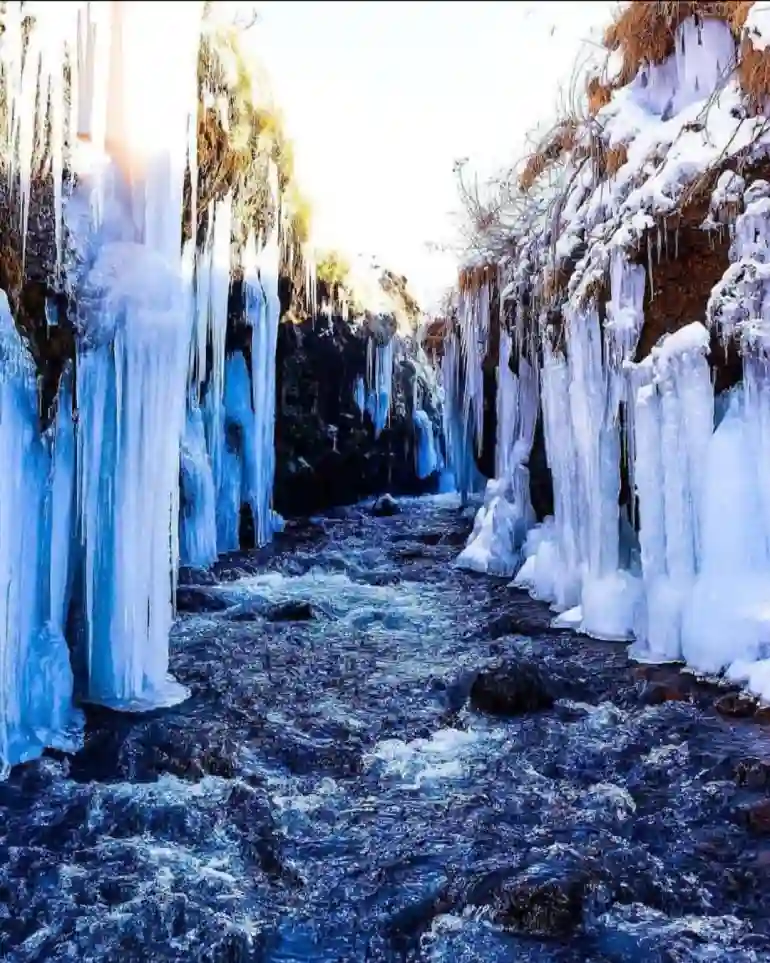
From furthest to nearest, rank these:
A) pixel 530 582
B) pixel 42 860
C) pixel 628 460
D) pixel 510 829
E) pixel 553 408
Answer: pixel 530 582 < pixel 553 408 < pixel 628 460 < pixel 510 829 < pixel 42 860

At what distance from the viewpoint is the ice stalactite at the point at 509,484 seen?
1284cm

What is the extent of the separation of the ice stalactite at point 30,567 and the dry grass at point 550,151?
23.9 ft

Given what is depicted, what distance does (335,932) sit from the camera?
382 cm

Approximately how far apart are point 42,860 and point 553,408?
24.2ft

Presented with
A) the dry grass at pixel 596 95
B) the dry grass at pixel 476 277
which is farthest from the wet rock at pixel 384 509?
the dry grass at pixel 596 95

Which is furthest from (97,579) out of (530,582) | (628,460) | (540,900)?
(530,582)

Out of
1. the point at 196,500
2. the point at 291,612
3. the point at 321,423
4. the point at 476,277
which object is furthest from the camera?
the point at 321,423

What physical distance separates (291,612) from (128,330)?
495cm

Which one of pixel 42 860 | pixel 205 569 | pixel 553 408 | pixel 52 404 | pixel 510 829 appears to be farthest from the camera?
pixel 205 569

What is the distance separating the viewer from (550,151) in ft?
36.9

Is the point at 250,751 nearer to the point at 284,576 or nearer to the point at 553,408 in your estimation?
the point at 553,408

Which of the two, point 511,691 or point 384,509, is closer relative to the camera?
point 511,691

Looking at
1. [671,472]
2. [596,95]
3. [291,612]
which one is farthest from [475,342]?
[671,472]

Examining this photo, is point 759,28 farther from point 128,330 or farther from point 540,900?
point 540,900
